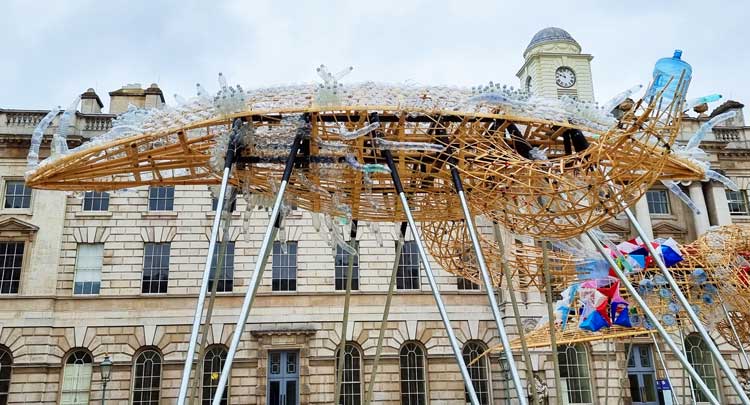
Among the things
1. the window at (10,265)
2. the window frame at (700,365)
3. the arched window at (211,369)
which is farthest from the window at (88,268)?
the window frame at (700,365)

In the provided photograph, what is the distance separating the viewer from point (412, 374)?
23.9 meters

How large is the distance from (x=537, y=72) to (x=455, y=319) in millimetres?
18692

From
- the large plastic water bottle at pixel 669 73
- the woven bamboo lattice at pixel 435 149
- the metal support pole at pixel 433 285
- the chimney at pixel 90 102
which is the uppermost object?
the chimney at pixel 90 102

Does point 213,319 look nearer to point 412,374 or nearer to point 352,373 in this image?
point 352,373

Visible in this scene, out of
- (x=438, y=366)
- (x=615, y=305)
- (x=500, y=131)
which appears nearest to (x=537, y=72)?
(x=438, y=366)

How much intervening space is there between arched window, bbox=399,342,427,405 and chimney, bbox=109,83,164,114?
14610 millimetres

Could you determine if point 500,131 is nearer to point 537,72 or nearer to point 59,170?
point 59,170

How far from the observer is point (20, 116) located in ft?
82.9

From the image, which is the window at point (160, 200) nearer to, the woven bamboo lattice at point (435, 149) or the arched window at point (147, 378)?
the arched window at point (147, 378)

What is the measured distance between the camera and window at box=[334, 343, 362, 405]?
23266mm

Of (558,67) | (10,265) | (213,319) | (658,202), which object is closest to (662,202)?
(658,202)

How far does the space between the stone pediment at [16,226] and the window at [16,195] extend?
0.92 meters

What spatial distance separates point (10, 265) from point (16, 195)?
2.81 metres

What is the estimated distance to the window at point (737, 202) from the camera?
28391 mm
